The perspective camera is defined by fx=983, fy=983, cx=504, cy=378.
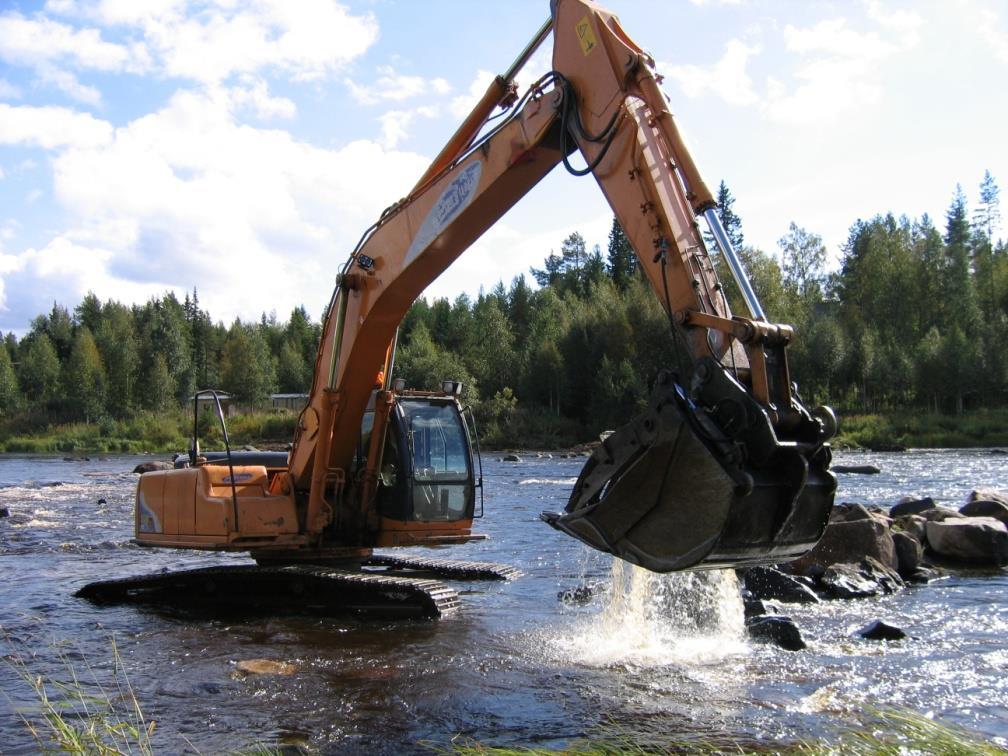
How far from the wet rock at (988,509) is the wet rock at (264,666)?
13209mm

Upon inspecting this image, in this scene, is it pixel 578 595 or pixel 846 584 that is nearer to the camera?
pixel 578 595

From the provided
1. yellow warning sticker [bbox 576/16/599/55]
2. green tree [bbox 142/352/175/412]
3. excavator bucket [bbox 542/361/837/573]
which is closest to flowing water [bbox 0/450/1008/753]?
excavator bucket [bbox 542/361/837/573]

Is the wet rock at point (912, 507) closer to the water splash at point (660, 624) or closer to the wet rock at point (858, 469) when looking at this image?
the water splash at point (660, 624)

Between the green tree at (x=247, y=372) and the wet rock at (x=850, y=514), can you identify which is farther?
the green tree at (x=247, y=372)

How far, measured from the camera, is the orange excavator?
576 centimetres

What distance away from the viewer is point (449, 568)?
1292cm

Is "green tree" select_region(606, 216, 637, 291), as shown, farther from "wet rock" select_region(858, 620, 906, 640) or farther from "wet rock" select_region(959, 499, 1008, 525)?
"wet rock" select_region(858, 620, 906, 640)

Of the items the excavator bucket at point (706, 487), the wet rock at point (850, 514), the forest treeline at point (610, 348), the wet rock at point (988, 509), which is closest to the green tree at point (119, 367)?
the forest treeline at point (610, 348)

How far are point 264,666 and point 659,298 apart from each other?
4.92 m

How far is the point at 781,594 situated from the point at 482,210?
6222 mm

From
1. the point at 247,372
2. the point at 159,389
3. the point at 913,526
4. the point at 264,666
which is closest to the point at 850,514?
the point at 913,526

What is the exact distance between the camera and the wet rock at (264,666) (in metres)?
8.65

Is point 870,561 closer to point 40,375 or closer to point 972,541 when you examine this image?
point 972,541

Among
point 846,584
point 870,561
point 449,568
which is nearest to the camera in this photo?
point 846,584
